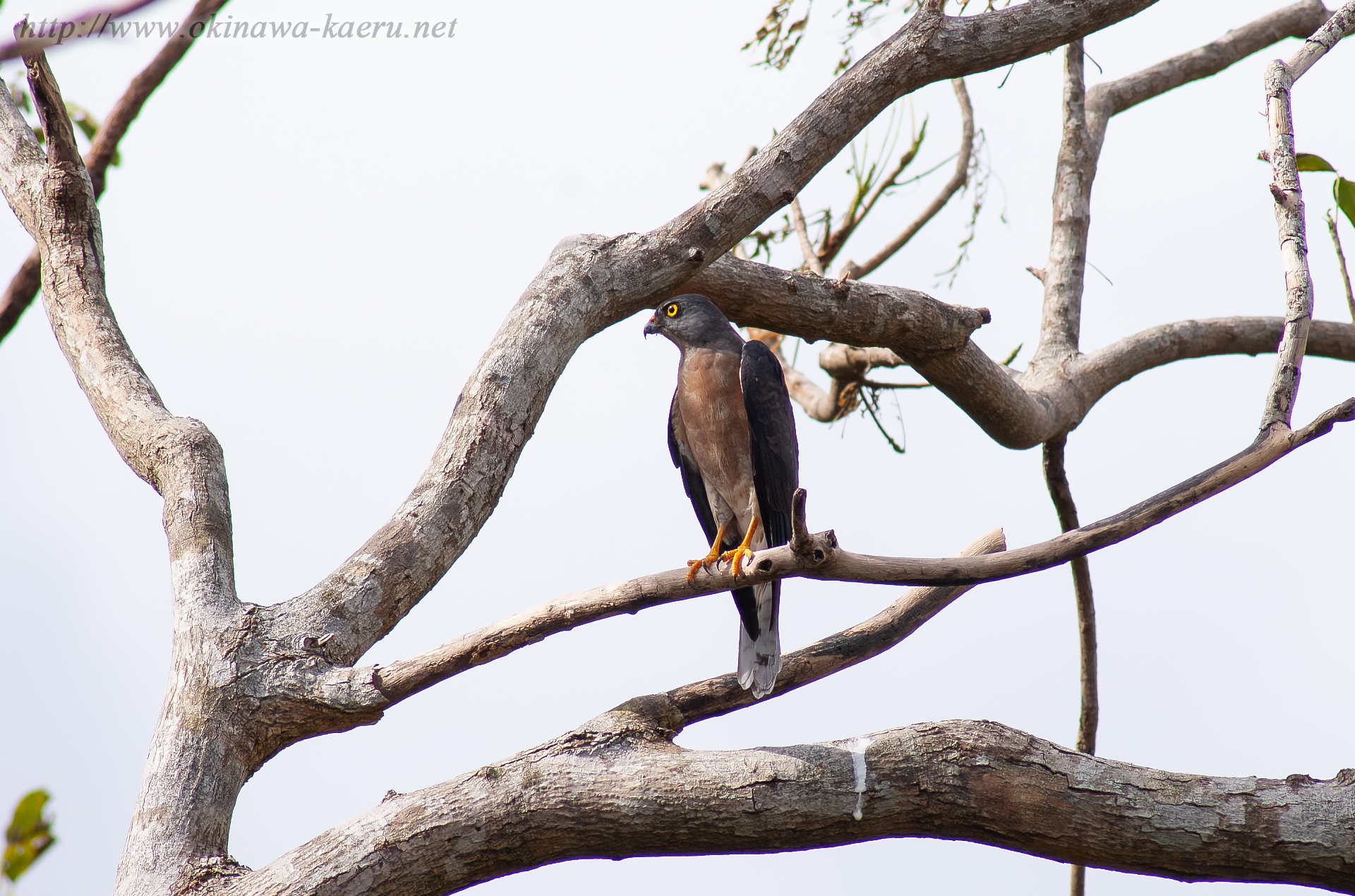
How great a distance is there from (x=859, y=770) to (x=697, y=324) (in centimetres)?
221

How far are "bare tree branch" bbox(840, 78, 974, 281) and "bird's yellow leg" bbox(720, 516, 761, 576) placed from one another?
2754 millimetres

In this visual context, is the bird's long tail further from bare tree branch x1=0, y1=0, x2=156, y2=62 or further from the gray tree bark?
bare tree branch x1=0, y1=0, x2=156, y2=62

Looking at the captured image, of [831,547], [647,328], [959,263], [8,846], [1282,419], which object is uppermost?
[959,263]

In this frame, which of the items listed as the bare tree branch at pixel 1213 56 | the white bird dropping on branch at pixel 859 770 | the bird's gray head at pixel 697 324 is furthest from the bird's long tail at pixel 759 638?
the bare tree branch at pixel 1213 56

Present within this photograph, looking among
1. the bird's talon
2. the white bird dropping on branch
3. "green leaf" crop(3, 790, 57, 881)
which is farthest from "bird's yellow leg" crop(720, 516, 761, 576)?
"green leaf" crop(3, 790, 57, 881)

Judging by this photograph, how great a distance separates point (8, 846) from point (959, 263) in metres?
5.45

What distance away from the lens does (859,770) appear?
2.42 m

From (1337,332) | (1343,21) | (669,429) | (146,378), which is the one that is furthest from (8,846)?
(1337,332)

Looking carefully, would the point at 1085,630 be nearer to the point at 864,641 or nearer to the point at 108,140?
the point at 864,641

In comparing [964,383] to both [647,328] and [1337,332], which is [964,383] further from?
[1337,332]

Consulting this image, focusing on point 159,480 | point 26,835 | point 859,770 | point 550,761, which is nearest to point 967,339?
point 859,770

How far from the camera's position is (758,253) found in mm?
6211

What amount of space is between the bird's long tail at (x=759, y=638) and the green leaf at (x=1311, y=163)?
8.11 feet

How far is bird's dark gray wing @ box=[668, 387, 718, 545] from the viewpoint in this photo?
→ 165 inches
